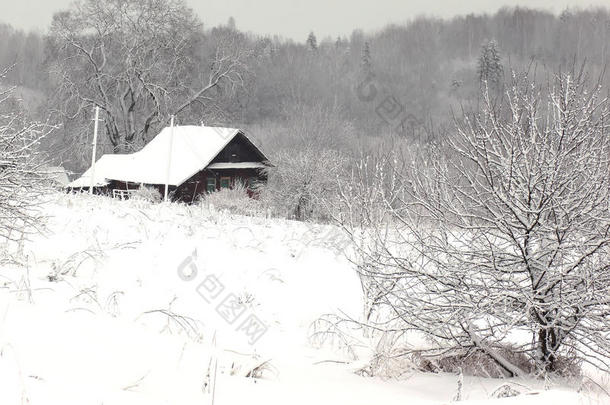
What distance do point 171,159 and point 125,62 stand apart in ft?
35.8

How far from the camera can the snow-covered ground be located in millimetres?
3191

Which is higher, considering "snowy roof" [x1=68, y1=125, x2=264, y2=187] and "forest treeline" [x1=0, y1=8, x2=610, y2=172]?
"forest treeline" [x1=0, y1=8, x2=610, y2=172]

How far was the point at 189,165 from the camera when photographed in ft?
89.8

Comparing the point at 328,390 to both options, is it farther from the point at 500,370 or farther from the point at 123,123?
the point at 123,123

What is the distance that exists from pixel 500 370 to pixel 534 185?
61.6 inches

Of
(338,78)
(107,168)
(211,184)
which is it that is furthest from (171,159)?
(338,78)

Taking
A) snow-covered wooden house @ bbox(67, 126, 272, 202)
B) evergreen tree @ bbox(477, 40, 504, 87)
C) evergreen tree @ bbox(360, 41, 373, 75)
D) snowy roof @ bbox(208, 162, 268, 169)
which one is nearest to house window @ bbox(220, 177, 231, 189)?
snow-covered wooden house @ bbox(67, 126, 272, 202)

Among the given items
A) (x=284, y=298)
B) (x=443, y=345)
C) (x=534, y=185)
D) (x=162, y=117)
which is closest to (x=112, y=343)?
(x=443, y=345)

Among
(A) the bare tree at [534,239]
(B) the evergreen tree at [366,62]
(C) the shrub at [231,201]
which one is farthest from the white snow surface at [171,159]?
(B) the evergreen tree at [366,62]

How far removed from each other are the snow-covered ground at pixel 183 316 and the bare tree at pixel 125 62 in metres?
25.6

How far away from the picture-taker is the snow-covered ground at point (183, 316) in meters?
Result: 3.19

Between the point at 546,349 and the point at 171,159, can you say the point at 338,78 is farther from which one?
the point at 546,349

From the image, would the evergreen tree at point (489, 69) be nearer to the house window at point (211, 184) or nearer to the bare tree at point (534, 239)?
the bare tree at point (534, 239)

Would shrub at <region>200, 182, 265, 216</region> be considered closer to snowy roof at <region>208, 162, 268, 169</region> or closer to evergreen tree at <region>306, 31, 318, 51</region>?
snowy roof at <region>208, 162, 268, 169</region>
